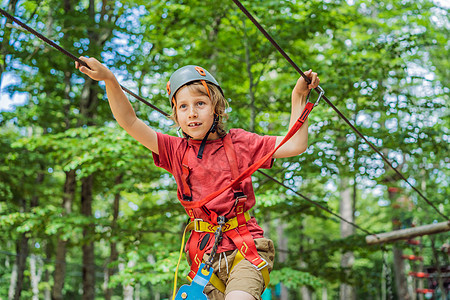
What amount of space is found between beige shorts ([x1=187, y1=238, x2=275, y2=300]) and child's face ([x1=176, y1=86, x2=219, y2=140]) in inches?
21.3

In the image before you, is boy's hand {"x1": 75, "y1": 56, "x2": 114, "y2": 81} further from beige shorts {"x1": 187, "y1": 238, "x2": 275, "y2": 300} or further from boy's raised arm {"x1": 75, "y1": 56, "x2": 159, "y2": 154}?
beige shorts {"x1": 187, "y1": 238, "x2": 275, "y2": 300}

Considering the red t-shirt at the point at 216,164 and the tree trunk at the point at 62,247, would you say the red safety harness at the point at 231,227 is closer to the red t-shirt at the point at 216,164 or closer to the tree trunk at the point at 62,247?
the red t-shirt at the point at 216,164

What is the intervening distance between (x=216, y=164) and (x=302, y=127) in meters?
0.43

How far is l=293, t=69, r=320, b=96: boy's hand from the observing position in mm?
1917

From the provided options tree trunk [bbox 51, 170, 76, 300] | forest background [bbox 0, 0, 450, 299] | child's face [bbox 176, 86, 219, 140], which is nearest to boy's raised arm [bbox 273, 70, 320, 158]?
child's face [bbox 176, 86, 219, 140]

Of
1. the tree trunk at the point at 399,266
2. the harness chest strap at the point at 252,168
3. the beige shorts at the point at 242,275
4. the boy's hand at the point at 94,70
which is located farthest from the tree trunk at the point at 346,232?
the boy's hand at the point at 94,70

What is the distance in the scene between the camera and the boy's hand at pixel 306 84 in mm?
1917

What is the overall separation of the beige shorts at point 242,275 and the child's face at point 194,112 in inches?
21.3

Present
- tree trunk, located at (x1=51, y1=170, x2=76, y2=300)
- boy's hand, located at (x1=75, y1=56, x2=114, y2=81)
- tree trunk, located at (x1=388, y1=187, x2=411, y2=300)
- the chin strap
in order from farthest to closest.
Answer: tree trunk, located at (x1=388, y1=187, x2=411, y2=300)
tree trunk, located at (x1=51, y1=170, x2=76, y2=300)
the chin strap
boy's hand, located at (x1=75, y1=56, x2=114, y2=81)

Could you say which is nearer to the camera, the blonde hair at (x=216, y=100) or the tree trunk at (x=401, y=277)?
the blonde hair at (x=216, y=100)

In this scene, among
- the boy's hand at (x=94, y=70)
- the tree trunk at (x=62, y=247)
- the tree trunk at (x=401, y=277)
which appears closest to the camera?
the boy's hand at (x=94, y=70)

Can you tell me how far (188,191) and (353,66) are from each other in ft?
16.2

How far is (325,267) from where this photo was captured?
7.10 m

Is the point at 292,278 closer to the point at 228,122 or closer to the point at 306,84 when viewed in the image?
the point at 228,122
